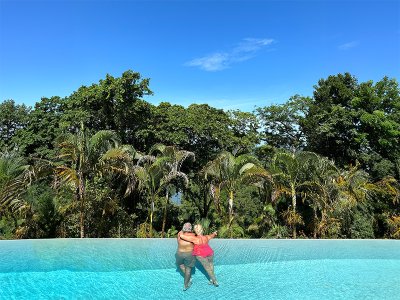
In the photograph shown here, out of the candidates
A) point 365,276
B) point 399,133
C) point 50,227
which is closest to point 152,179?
point 50,227

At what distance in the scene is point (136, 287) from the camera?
21.8 ft

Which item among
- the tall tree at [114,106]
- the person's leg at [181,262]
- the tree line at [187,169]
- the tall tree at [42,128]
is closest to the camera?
the person's leg at [181,262]

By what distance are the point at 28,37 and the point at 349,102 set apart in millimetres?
16507

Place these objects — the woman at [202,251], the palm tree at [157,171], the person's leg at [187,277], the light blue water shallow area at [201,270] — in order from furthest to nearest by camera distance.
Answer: the palm tree at [157,171] < the woman at [202,251] < the person's leg at [187,277] < the light blue water shallow area at [201,270]

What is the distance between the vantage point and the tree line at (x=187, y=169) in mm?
12984

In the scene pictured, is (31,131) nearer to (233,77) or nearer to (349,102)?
(233,77)

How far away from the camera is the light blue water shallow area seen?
6.27 metres

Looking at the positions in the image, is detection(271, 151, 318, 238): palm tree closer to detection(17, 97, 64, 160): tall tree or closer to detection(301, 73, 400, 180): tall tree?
detection(301, 73, 400, 180): tall tree

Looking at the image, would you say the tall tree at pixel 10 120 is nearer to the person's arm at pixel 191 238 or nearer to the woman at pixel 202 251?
the person's arm at pixel 191 238

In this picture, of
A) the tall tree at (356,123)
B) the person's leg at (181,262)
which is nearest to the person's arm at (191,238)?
the person's leg at (181,262)

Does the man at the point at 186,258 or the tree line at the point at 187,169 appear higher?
the tree line at the point at 187,169

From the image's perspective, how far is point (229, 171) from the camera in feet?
Answer: 46.4

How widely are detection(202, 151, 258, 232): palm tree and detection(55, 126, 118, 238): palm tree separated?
4169mm

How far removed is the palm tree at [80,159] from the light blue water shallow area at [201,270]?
5.65 feet
